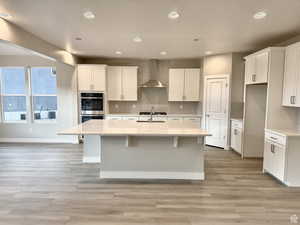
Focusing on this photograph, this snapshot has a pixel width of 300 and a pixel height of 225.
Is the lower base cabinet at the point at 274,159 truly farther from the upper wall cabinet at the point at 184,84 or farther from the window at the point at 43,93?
the window at the point at 43,93

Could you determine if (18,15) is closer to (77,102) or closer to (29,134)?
(77,102)

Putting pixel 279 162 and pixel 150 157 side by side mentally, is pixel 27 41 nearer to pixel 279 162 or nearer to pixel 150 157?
pixel 150 157

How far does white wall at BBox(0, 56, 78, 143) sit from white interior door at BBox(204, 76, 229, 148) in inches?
156

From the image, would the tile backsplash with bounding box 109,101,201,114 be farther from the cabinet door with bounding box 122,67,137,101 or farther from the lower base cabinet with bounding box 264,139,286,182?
the lower base cabinet with bounding box 264,139,286,182

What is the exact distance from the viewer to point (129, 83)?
21.0ft

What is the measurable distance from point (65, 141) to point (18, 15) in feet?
13.6

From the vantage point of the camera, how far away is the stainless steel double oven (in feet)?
20.1

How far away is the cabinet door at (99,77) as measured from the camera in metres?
6.12

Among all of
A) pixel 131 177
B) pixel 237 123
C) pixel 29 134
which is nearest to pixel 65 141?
pixel 29 134

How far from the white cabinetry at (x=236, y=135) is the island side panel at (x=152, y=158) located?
6.47 ft

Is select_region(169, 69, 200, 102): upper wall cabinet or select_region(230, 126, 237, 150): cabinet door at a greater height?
select_region(169, 69, 200, 102): upper wall cabinet

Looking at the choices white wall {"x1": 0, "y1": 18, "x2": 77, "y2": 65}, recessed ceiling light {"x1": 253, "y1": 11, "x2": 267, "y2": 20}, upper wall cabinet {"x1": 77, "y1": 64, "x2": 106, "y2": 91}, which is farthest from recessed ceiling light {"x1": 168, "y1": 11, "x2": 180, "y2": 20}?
upper wall cabinet {"x1": 77, "y1": 64, "x2": 106, "y2": 91}

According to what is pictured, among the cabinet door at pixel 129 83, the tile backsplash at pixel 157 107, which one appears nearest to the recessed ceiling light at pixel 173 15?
the cabinet door at pixel 129 83

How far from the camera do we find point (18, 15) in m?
2.95
